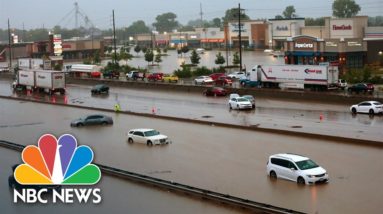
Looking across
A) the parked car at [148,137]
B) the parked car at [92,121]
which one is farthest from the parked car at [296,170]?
the parked car at [92,121]

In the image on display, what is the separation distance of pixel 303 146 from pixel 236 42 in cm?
7107

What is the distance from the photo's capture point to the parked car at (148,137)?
20556 millimetres

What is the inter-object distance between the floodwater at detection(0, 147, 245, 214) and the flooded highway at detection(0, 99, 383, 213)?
0.96 meters

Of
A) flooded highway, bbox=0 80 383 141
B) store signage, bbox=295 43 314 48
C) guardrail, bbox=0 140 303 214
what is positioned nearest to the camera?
guardrail, bbox=0 140 303 214

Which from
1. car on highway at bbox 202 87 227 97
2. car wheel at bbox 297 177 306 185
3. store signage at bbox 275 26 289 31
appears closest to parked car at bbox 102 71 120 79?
car on highway at bbox 202 87 227 97

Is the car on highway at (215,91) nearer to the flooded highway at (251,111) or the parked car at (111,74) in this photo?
the flooded highway at (251,111)

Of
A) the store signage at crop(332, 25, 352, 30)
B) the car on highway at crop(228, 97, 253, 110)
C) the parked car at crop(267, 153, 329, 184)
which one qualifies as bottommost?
the parked car at crop(267, 153, 329, 184)

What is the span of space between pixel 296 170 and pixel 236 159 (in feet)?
11.1

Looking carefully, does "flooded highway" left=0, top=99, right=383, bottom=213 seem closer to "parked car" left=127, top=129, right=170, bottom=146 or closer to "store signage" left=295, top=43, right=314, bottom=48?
"parked car" left=127, top=129, right=170, bottom=146

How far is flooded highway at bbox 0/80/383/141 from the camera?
72.5ft

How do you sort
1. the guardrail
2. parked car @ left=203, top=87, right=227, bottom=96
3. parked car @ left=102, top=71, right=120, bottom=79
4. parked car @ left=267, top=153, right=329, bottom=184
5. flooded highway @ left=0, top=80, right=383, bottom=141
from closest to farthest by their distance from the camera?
the guardrail → parked car @ left=267, top=153, right=329, bottom=184 → flooded highway @ left=0, top=80, right=383, bottom=141 → parked car @ left=203, top=87, right=227, bottom=96 → parked car @ left=102, top=71, right=120, bottom=79

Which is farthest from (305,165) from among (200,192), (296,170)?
(200,192)

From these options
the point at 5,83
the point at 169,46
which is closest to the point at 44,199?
the point at 5,83

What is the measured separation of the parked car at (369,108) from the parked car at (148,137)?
8.70 m
